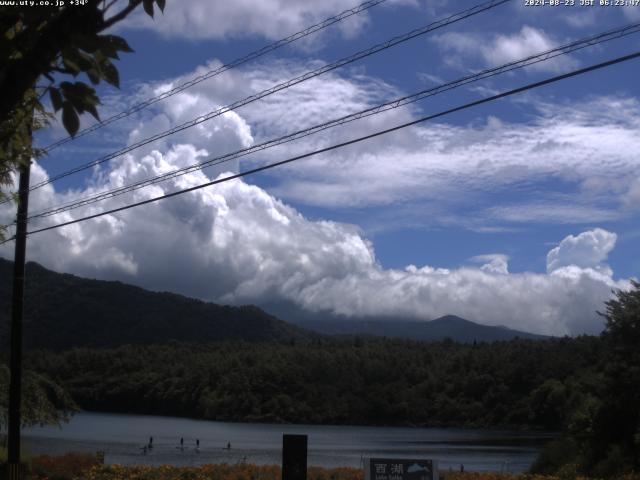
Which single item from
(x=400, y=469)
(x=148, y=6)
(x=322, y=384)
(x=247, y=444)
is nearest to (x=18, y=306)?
(x=400, y=469)

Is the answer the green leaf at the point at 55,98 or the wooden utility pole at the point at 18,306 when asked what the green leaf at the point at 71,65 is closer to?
the green leaf at the point at 55,98

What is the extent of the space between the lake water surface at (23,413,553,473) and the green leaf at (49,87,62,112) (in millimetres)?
41652

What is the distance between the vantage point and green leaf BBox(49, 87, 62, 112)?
4.15 m

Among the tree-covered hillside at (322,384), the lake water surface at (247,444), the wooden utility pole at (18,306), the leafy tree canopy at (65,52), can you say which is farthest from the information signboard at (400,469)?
the tree-covered hillside at (322,384)

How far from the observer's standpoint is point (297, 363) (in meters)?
137

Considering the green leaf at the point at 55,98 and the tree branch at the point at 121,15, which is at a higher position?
the tree branch at the point at 121,15

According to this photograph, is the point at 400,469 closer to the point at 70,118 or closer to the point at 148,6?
the point at 70,118

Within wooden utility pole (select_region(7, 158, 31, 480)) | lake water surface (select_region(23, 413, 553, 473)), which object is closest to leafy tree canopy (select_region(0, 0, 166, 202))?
wooden utility pole (select_region(7, 158, 31, 480))

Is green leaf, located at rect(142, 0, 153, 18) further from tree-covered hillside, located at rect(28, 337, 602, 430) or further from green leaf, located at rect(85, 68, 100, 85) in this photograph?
tree-covered hillside, located at rect(28, 337, 602, 430)

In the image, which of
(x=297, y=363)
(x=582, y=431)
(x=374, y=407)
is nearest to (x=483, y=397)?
(x=374, y=407)

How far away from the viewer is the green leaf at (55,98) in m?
4.15

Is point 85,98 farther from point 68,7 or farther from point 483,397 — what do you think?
point 483,397

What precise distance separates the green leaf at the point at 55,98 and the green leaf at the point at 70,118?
2 cm

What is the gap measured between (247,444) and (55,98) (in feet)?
239
